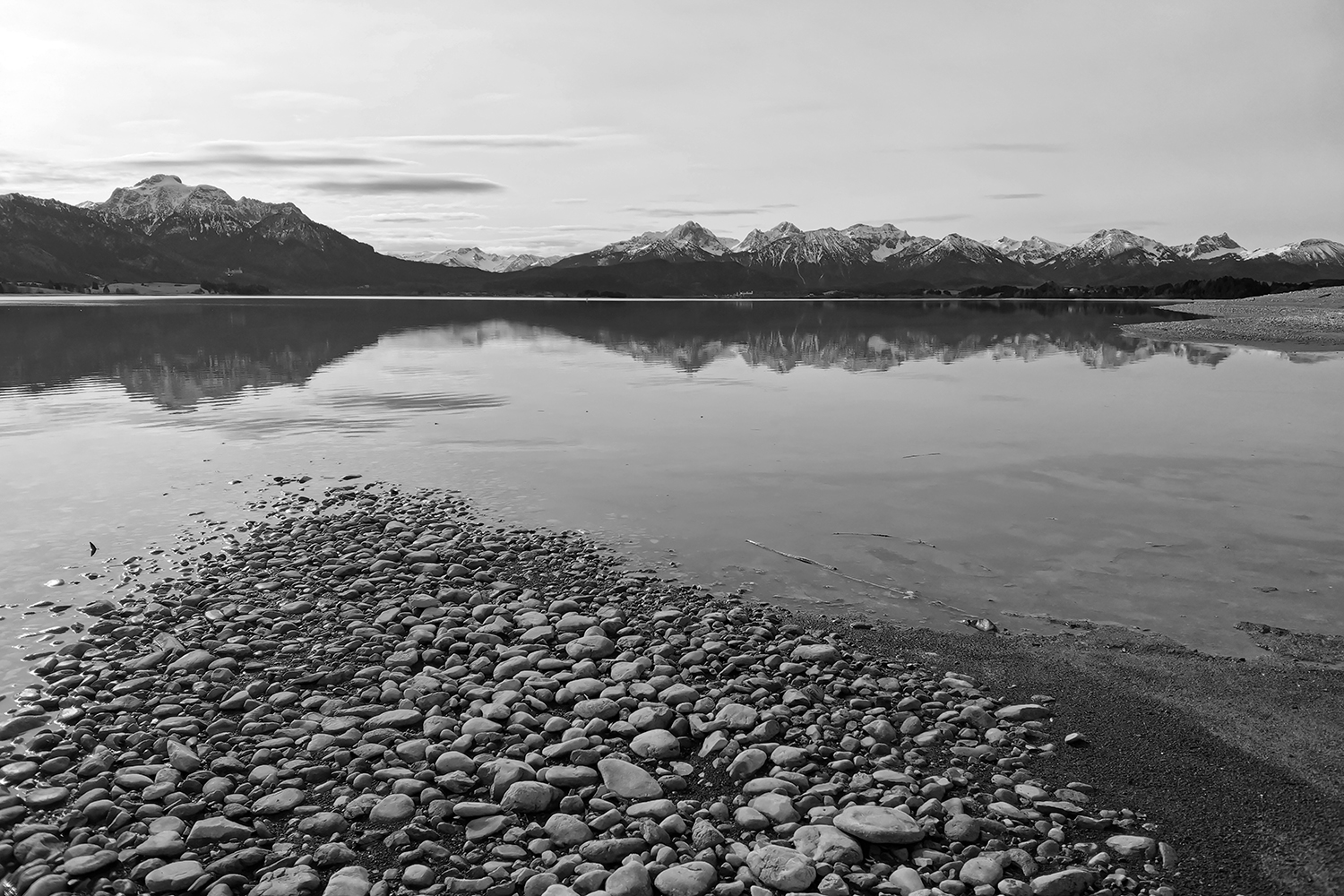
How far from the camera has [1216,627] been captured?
12375mm

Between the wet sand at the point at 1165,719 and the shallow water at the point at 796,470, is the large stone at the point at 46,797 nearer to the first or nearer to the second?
the wet sand at the point at 1165,719

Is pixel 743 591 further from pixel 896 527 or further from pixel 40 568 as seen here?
pixel 40 568

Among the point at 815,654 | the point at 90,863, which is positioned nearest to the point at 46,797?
the point at 90,863

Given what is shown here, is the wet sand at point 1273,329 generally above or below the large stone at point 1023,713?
above

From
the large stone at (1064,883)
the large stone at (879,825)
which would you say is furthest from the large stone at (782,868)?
the large stone at (1064,883)

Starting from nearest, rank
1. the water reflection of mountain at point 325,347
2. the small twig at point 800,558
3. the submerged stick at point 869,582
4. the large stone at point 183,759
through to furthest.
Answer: the large stone at point 183,759 → the submerged stick at point 869,582 → the small twig at point 800,558 → the water reflection of mountain at point 325,347

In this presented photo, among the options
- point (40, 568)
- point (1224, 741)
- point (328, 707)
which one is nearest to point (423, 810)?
point (328, 707)

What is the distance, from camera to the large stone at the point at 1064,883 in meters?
7.08

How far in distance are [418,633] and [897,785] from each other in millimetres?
7275

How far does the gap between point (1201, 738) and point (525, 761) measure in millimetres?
7860

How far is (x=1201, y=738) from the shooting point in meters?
9.53

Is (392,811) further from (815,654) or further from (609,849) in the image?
(815,654)

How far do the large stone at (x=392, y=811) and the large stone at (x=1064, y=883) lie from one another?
598cm

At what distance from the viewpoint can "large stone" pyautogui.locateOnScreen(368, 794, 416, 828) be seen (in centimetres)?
820
